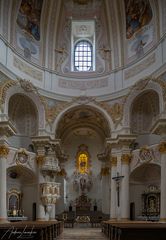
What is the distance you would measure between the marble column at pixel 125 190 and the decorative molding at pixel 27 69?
8664mm

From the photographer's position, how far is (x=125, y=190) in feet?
95.6

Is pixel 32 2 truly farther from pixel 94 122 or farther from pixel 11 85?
pixel 94 122

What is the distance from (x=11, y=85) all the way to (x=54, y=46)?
7165 mm

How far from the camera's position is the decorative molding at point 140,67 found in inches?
1121

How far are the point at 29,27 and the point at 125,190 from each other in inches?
549

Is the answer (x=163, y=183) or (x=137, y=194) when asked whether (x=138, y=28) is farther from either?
(x=163, y=183)

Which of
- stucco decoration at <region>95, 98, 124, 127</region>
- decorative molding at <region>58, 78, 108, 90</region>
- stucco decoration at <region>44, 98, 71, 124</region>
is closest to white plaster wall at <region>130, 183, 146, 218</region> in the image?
stucco decoration at <region>95, 98, 124, 127</region>

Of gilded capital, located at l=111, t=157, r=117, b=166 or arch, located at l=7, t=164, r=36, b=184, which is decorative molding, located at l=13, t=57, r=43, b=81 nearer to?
arch, located at l=7, t=164, r=36, b=184

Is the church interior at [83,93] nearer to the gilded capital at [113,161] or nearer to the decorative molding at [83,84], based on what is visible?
the decorative molding at [83,84]

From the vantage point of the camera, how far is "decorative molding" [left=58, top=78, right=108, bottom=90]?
1270 inches

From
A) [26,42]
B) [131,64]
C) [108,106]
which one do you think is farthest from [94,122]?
[26,42]
